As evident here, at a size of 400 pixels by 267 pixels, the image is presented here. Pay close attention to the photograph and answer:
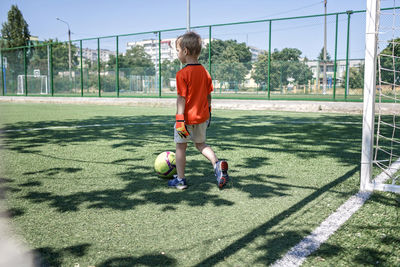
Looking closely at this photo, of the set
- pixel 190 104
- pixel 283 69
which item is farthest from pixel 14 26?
pixel 283 69

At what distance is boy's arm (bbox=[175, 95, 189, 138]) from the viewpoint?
3432 mm

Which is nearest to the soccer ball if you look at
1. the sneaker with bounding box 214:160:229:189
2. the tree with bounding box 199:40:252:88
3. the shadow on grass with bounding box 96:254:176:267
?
the sneaker with bounding box 214:160:229:189

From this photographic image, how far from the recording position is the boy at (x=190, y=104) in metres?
3.46

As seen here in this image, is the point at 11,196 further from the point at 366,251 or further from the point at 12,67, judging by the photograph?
the point at 12,67

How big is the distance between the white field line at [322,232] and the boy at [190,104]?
3.74ft

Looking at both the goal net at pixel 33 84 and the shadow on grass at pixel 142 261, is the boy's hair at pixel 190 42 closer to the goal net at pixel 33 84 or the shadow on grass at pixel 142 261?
the shadow on grass at pixel 142 261

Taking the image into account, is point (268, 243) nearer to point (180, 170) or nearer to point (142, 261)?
point (142, 261)

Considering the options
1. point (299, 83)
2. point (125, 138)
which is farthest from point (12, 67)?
point (125, 138)

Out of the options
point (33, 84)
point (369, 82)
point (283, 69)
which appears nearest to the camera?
point (369, 82)

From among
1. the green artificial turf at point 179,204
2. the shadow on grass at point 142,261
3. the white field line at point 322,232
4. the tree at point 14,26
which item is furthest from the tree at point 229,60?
the shadow on grass at point 142,261

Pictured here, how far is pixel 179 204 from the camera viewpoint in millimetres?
3064

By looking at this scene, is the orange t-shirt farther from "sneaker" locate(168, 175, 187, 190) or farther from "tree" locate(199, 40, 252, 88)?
"tree" locate(199, 40, 252, 88)

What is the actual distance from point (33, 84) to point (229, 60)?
53.3ft

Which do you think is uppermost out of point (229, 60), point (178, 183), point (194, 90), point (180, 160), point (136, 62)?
point (136, 62)
